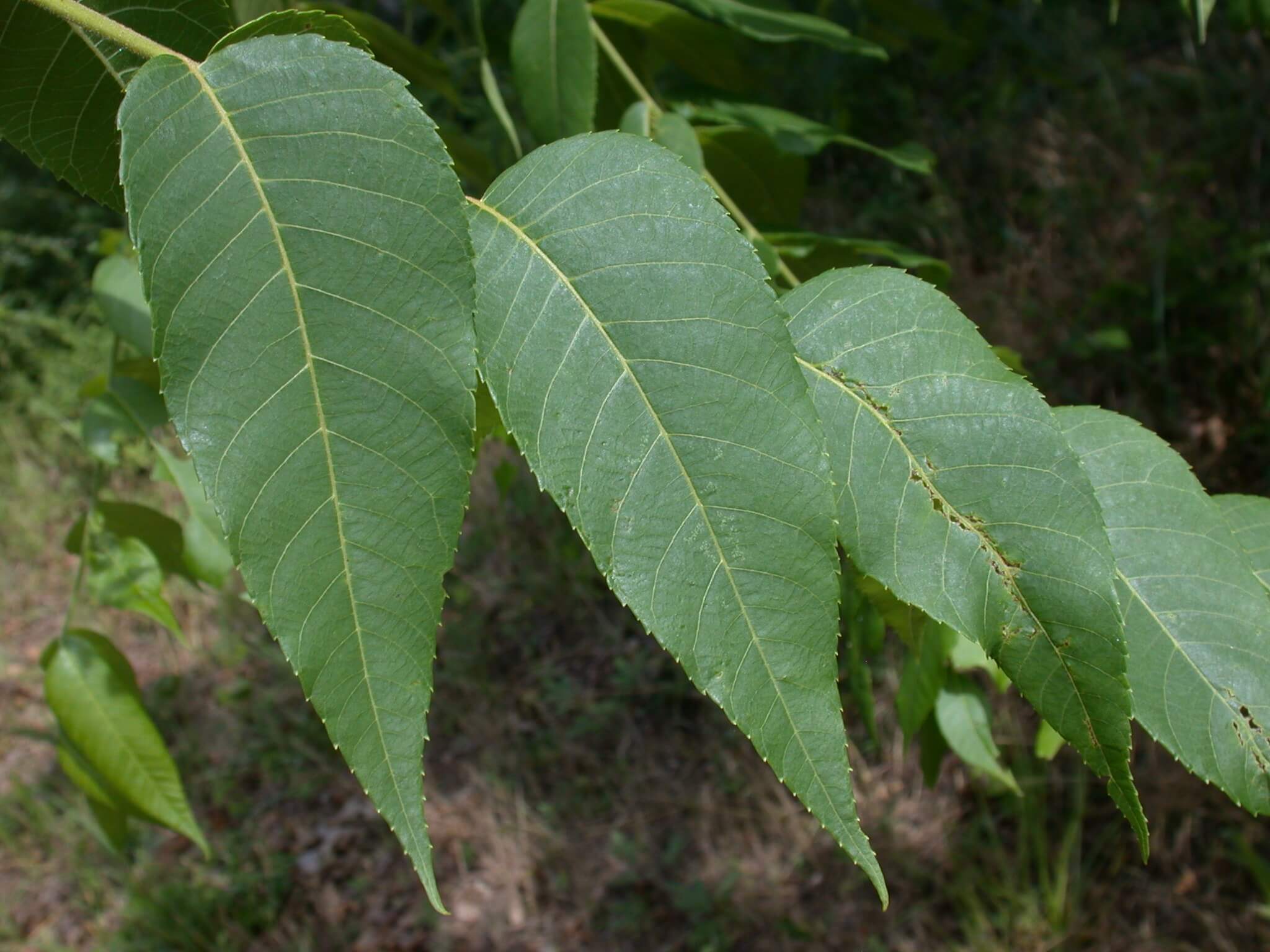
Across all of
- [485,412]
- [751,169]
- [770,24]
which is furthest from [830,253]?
[485,412]

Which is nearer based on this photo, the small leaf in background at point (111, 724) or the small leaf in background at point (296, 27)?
the small leaf in background at point (296, 27)

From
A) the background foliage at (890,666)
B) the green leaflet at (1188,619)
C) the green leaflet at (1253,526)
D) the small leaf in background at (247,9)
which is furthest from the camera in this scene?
the background foliage at (890,666)

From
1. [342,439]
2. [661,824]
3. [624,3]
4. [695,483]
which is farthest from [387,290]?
[661,824]

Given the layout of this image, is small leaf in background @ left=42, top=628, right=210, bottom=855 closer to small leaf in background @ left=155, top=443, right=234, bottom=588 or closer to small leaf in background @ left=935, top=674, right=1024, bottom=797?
small leaf in background @ left=155, top=443, right=234, bottom=588

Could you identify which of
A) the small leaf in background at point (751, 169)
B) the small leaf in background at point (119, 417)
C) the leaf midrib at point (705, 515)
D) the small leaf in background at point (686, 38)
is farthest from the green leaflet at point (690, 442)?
the small leaf in background at point (119, 417)

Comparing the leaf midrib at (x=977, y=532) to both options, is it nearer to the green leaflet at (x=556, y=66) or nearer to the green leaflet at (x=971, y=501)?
the green leaflet at (x=971, y=501)

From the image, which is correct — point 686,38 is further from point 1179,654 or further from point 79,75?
point 1179,654

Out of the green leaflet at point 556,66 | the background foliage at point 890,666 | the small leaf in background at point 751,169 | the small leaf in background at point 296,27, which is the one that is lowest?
the background foliage at point 890,666

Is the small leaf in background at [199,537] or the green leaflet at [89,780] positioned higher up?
the small leaf in background at [199,537]
